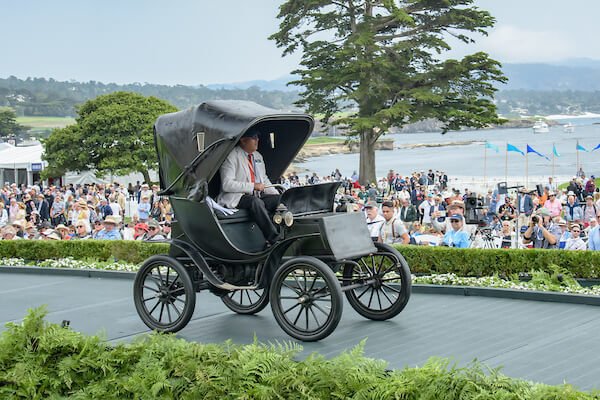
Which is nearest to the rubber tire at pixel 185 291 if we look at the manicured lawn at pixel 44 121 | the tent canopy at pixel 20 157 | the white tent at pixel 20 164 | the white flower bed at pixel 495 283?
the white flower bed at pixel 495 283

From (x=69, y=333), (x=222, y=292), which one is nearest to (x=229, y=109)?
(x=222, y=292)

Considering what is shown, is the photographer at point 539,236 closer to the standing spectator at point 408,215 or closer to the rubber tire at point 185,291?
the standing spectator at point 408,215

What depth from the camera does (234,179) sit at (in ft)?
27.8

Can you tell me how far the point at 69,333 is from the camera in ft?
25.6

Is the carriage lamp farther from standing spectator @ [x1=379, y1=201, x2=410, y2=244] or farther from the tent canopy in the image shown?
the tent canopy

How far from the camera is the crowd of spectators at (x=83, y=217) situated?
17312 millimetres

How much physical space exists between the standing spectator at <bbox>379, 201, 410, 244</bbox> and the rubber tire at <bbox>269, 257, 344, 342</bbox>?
5390mm

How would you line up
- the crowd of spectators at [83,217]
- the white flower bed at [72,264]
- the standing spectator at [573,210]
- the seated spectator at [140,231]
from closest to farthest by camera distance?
the white flower bed at [72,264] → the seated spectator at [140,231] → the crowd of spectators at [83,217] → the standing spectator at [573,210]

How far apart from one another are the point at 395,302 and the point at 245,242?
1619mm

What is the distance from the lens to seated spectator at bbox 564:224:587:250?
14727mm

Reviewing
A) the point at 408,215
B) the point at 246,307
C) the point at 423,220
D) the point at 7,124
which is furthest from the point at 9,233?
the point at 7,124

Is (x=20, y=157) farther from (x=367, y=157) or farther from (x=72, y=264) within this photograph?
(x=72, y=264)

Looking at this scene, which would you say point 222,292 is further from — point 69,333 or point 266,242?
point 69,333

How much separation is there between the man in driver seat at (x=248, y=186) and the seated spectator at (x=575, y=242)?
7.93 metres
